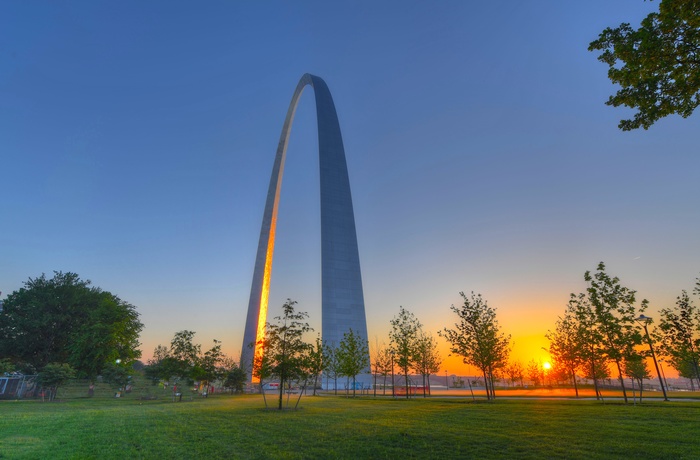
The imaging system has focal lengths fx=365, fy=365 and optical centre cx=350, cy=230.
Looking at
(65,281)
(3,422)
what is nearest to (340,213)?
(65,281)

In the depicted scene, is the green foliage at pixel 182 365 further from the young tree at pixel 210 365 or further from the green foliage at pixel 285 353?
the green foliage at pixel 285 353

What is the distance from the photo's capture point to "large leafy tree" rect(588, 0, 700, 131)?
6.96 meters

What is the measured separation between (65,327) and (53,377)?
19038 millimetres

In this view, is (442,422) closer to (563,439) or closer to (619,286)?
(563,439)

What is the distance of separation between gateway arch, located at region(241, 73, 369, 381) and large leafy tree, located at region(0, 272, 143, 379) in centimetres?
1893

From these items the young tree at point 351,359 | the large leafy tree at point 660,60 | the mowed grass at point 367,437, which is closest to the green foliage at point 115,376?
the young tree at point 351,359

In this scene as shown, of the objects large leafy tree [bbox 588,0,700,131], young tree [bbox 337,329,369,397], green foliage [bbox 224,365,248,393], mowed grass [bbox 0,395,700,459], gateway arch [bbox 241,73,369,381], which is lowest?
green foliage [bbox 224,365,248,393]

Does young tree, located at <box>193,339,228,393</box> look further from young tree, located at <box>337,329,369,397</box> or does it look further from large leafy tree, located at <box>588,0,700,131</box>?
large leafy tree, located at <box>588,0,700,131</box>

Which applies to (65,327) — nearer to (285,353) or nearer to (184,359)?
(184,359)

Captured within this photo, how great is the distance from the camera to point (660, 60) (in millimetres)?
7234

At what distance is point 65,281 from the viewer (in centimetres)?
5447

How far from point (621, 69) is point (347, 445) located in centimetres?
1198

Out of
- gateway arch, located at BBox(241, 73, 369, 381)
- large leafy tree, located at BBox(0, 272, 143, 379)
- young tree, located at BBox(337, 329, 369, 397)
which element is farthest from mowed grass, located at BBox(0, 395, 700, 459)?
large leafy tree, located at BBox(0, 272, 143, 379)

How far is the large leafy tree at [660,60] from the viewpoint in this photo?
6.96 m
